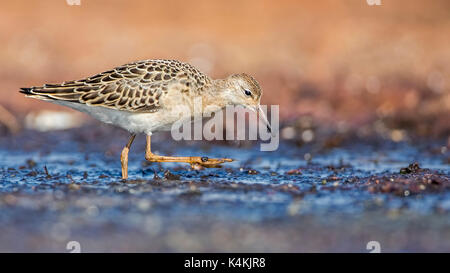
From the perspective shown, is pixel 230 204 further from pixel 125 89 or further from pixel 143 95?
pixel 125 89

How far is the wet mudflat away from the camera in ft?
24.0

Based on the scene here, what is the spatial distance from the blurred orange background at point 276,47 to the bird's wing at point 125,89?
606 centimetres

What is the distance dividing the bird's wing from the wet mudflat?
1232 millimetres

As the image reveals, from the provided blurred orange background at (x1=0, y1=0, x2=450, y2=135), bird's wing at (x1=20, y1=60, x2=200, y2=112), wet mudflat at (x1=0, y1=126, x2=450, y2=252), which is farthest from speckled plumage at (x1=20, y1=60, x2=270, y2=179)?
blurred orange background at (x1=0, y1=0, x2=450, y2=135)

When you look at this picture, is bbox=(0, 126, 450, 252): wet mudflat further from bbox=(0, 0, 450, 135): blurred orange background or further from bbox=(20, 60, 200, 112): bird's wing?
bbox=(0, 0, 450, 135): blurred orange background

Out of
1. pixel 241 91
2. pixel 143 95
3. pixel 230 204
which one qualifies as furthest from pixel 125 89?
pixel 230 204

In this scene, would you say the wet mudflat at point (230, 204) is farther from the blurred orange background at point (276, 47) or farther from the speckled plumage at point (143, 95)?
the blurred orange background at point (276, 47)

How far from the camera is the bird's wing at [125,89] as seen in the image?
33.6 feet

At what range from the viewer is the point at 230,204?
8.63m

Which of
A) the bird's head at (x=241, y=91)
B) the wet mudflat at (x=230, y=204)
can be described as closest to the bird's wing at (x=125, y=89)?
the bird's head at (x=241, y=91)

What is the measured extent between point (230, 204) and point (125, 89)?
2.94 meters
